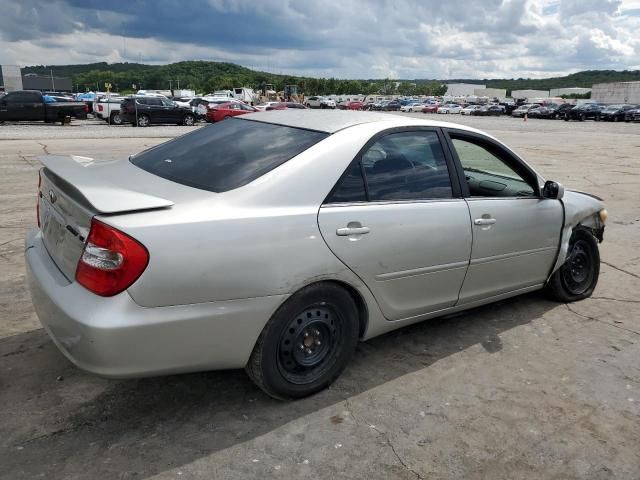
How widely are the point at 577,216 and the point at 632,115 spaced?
50929mm

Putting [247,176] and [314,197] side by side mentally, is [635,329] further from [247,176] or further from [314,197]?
[247,176]

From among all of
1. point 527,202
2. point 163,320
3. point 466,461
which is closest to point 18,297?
point 163,320

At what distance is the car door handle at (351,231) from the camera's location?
9.66 ft

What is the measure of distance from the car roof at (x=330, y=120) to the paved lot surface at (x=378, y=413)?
1.53m

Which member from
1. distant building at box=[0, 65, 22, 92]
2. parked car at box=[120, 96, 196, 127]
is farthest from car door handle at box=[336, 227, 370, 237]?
distant building at box=[0, 65, 22, 92]

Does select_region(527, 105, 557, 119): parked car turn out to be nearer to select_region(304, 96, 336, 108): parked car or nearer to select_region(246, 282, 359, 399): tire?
select_region(304, 96, 336, 108): parked car

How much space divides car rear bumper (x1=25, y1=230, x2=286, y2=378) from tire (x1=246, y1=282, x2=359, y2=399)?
0.10 m

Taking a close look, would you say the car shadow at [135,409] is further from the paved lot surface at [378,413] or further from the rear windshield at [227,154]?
the rear windshield at [227,154]

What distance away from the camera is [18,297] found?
14.3 ft

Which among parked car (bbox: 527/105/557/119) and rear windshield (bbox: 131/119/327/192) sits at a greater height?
rear windshield (bbox: 131/119/327/192)

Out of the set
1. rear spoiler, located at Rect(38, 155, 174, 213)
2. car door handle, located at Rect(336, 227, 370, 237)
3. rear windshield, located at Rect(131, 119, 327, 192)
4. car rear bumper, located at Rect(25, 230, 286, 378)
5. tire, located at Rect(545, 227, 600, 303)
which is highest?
rear windshield, located at Rect(131, 119, 327, 192)

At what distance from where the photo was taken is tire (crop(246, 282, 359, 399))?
2.84 meters

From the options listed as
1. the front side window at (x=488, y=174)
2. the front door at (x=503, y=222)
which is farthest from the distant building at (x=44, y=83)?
the front door at (x=503, y=222)

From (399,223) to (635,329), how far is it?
2382 millimetres
